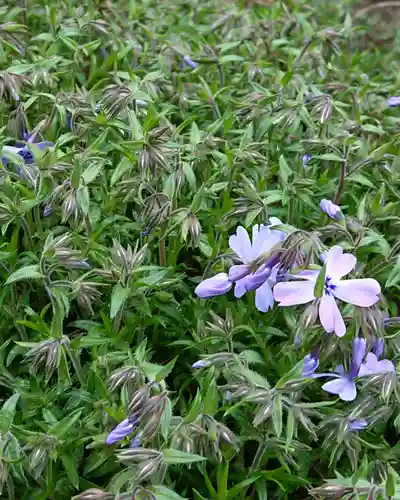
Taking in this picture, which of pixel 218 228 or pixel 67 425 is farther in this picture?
pixel 218 228

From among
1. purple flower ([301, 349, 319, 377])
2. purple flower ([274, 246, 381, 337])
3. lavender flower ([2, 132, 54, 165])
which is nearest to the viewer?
purple flower ([274, 246, 381, 337])

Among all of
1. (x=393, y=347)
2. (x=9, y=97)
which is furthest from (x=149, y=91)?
(x=393, y=347)

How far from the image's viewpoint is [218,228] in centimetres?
197

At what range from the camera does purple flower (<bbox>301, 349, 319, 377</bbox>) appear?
1563 millimetres

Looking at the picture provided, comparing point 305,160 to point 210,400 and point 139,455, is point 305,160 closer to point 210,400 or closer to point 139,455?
point 210,400

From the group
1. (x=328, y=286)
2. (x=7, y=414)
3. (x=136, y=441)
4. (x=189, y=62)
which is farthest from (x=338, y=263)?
(x=189, y=62)

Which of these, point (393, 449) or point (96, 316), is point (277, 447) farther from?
point (96, 316)

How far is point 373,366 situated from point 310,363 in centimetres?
17

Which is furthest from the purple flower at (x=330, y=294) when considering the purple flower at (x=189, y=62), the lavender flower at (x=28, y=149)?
the purple flower at (x=189, y=62)

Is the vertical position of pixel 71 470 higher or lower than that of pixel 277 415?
lower

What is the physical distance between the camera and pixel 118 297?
67.0 inches

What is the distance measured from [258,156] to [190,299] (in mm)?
462

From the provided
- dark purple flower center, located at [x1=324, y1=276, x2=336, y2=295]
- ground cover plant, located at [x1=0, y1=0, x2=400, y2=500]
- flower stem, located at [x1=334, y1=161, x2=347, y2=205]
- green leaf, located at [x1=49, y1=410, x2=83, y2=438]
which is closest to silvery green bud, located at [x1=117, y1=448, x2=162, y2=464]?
ground cover plant, located at [x1=0, y1=0, x2=400, y2=500]

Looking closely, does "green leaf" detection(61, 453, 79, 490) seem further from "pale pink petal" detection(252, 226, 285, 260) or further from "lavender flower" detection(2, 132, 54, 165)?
"lavender flower" detection(2, 132, 54, 165)
